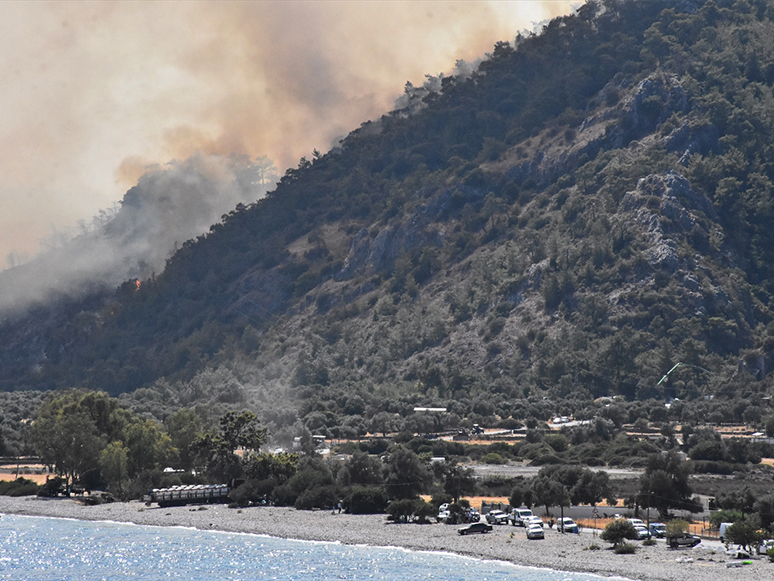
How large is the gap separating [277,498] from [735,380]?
9884cm

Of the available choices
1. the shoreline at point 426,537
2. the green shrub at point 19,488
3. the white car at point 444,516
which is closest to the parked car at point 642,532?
the shoreline at point 426,537

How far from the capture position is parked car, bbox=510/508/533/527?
288 feet

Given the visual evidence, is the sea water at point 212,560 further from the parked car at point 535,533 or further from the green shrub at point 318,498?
the green shrub at point 318,498

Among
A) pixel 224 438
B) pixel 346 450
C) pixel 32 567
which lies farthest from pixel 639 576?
pixel 346 450

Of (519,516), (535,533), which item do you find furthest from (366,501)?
(535,533)

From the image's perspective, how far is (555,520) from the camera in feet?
293

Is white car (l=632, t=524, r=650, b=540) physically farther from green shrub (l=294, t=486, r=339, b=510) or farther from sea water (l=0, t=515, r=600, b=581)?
green shrub (l=294, t=486, r=339, b=510)

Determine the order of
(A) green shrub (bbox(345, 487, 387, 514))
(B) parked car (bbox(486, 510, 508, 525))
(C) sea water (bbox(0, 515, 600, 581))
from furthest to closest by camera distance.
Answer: (A) green shrub (bbox(345, 487, 387, 514)) < (B) parked car (bbox(486, 510, 508, 525)) < (C) sea water (bbox(0, 515, 600, 581))

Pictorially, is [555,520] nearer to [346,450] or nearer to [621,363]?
[346,450]

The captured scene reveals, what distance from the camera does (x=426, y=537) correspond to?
84250mm

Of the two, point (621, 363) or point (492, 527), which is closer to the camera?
point (492, 527)

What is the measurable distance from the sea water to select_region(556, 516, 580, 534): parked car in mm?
10772

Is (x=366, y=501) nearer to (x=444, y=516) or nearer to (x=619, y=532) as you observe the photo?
(x=444, y=516)

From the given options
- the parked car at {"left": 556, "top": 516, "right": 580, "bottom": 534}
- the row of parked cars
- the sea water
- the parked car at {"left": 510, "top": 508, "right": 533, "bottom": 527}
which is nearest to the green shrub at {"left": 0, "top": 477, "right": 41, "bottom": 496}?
the sea water
